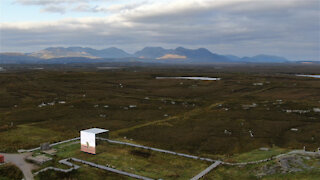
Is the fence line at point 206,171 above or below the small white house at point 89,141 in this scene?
Result: below

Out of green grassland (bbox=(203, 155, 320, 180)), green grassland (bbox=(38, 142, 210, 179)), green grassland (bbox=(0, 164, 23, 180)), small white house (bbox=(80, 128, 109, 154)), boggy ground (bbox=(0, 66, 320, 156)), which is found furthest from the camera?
boggy ground (bbox=(0, 66, 320, 156))

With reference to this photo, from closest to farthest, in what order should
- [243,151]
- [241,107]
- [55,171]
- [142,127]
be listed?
[55,171], [243,151], [142,127], [241,107]

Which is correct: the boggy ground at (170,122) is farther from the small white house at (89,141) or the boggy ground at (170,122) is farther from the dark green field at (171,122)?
the small white house at (89,141)

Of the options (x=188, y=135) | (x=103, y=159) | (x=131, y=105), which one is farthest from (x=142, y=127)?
(x=131, y=105)

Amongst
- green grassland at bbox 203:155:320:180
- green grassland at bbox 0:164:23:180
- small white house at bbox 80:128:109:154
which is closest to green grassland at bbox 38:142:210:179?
small white house at bbox 80:128:109:154

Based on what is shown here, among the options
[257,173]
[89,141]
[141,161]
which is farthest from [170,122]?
[257,173]

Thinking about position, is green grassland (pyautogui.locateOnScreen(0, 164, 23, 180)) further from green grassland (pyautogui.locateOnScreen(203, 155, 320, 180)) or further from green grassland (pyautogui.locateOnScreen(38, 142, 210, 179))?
green grassland (pyautogui.locateOnScreen(203, 155, 320, 180))

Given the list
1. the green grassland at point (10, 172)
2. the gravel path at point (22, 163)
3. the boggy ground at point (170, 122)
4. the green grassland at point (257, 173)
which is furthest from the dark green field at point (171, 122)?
the green grassland at point (10, 172)

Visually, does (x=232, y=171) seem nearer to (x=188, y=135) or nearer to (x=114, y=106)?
(x=188, y=135)
